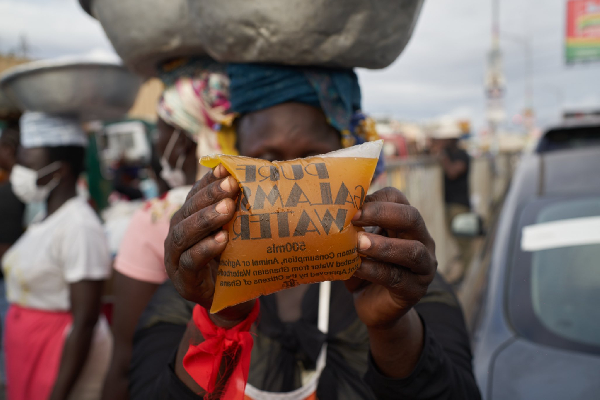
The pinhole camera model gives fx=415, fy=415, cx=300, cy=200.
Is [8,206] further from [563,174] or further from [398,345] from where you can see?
[563,174]

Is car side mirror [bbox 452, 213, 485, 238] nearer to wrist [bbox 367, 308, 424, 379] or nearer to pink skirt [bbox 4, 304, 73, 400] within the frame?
wrist [bbox 367, 308, 424, 379]

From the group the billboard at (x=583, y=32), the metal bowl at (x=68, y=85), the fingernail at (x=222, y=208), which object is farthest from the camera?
the billboard at (x=583, y=32)

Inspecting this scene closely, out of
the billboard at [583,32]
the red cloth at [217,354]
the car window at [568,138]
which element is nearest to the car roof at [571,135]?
the car window at [568,138]

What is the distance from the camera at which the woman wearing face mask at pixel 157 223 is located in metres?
1.64

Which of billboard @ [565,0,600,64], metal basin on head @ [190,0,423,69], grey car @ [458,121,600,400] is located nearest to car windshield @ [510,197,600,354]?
grey car @ [458,121,600,400]

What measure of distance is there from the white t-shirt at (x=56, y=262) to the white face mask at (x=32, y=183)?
1.07ft

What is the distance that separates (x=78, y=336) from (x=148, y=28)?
5.35 ft

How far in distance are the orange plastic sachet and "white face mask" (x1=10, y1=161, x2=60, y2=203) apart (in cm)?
230

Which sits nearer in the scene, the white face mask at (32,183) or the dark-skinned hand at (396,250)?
the dark-skinned hand at (396,250)

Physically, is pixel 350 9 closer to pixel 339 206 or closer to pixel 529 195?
pixel 339 206

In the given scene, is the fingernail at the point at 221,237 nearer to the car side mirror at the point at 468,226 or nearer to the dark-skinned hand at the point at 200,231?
the dark-skinned hand at the point at 200,231

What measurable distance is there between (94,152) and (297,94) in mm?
5516

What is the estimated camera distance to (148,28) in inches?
59.8

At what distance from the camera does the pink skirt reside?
7.50ft
